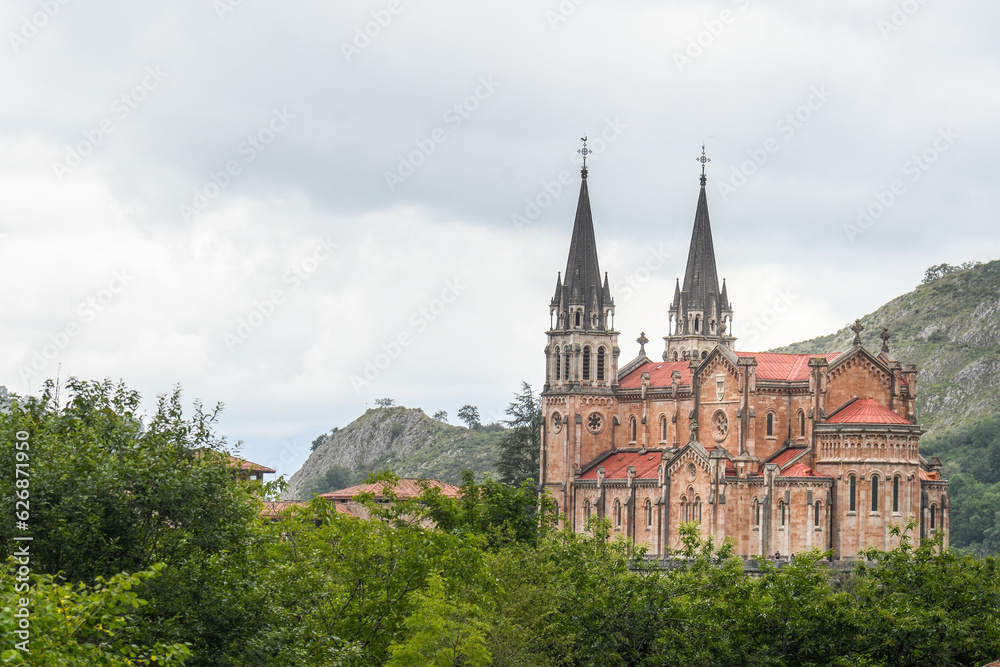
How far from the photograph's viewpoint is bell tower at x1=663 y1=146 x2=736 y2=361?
5128 inches

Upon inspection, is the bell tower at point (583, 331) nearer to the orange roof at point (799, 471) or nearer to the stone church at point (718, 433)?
the stone church at point (718, 433)

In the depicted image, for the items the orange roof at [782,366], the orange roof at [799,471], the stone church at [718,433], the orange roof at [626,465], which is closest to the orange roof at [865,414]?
the stone church at [718,433]

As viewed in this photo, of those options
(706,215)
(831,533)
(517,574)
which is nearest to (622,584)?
(517,574)

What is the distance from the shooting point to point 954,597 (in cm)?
5206

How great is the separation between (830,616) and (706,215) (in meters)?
82.5

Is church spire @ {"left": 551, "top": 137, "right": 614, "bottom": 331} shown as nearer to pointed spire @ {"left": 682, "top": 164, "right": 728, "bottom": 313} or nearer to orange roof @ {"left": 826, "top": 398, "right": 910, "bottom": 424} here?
pointed spire @ {"left": 682, "top": 164, "right": 728, "bottom": 313}

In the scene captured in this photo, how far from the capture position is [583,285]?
121 m

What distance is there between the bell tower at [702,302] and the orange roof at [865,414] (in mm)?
28390

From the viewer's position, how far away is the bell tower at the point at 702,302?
130 metres

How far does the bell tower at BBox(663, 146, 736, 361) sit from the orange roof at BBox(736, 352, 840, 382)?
1901cm

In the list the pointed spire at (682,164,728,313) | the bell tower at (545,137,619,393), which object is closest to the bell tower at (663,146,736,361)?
the pointed spire at (682,164,728,313)

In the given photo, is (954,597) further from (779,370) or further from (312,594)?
(779,370)

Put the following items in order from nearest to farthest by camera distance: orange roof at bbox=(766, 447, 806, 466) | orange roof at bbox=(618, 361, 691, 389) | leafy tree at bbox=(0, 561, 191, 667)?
leafy tree at bbox=(0, 561, 191, 667) < orange roof at bbox=(766, 447, 806, 466) < orange roof at bbox=(618, 361, 691, 389)

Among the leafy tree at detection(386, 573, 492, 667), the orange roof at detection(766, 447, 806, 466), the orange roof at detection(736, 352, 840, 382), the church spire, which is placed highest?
the church spire
